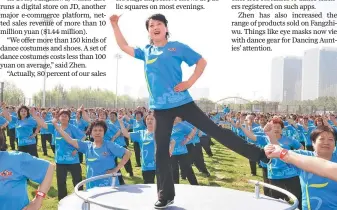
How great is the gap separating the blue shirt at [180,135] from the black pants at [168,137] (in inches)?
204

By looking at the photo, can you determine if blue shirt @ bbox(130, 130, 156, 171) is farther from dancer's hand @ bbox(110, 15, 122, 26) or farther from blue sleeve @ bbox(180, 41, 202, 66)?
blue sleeve @ bbox(180, 41, 202, 66)

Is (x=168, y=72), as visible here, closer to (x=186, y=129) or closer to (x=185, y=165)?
(x=185, y=165)

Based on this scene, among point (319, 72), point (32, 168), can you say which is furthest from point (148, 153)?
point (319, 72)

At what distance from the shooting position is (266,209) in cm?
442

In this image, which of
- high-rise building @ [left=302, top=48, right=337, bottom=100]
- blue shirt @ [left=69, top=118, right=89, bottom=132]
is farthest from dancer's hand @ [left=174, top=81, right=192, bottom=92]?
high-rise building @ [left=302, top=48, right=337, bottom=100]

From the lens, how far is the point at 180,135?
960cm

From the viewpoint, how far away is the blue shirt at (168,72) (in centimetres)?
397

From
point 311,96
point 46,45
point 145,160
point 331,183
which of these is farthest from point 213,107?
point 311,96

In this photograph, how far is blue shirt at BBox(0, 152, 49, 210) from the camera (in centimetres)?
324

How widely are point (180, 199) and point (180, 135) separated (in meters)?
4.77

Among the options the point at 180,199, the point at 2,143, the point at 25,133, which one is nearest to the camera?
the point at 2,143

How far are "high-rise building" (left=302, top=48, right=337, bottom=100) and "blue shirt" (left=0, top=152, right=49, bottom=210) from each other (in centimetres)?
14160

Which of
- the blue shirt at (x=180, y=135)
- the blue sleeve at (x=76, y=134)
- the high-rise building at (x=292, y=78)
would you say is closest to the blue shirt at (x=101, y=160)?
the blue sleeve at (x=76, y=134)

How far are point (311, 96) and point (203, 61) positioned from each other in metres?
162
